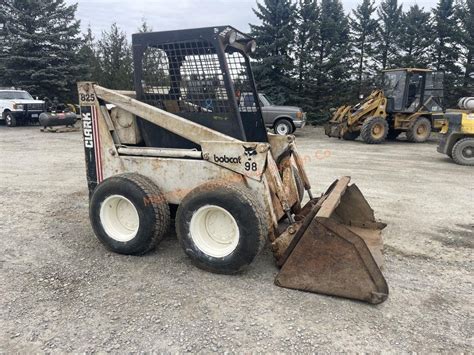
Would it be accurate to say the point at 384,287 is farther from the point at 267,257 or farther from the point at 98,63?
the point at 98,63

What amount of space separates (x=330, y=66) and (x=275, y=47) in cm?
339

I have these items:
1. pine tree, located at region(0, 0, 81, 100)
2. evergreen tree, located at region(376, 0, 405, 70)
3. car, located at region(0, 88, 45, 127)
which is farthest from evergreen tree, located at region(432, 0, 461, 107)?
car, located at region(0, 88, 45, 127)

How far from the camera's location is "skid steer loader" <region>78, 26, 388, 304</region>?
10.9ft

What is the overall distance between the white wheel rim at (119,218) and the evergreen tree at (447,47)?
79.5ft

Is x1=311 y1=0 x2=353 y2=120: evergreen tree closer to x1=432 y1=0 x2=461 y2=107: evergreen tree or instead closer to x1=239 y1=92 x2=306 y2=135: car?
x1=432 y1=0 x2=461 y2=107: evergreen tree

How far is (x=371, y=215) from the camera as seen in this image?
456 cm

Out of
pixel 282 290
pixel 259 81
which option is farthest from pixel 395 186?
pixel 259 81

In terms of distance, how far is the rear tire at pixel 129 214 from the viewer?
3.92 metres

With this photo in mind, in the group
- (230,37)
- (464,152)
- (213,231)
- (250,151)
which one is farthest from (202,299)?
(464,152)

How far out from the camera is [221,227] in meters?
3.76

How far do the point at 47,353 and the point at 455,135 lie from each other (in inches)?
408

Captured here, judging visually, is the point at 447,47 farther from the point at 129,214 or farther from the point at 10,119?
the point at 129,214

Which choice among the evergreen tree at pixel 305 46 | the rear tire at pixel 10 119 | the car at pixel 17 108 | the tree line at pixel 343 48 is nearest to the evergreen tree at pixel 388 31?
the tree line at pixel 343 48

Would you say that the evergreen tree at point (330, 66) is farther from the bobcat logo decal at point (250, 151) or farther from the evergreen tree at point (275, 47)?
the bobcat logo decal at point (250, 151)
